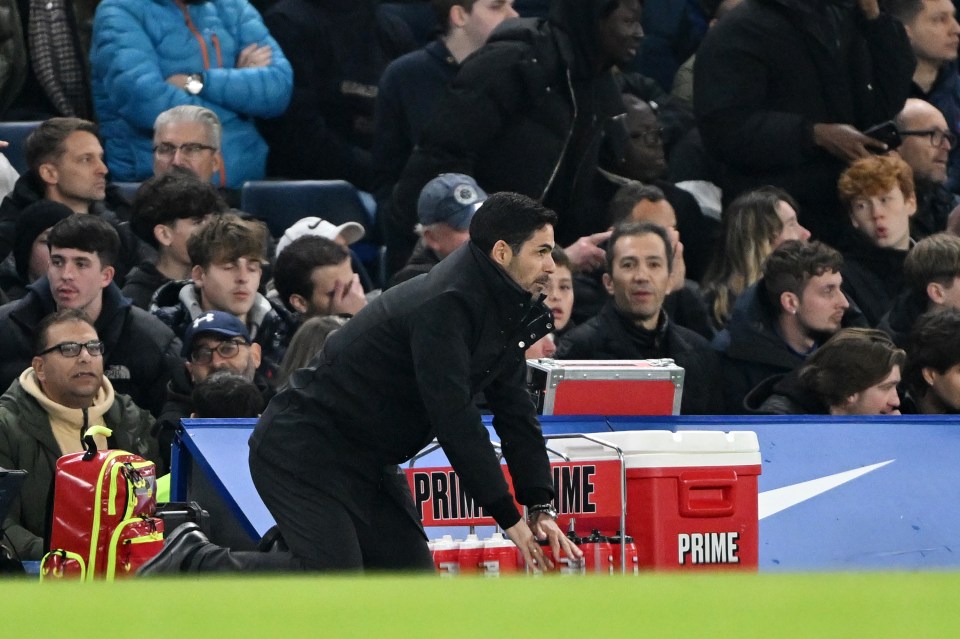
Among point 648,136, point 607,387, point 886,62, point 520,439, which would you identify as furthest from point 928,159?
point 520,439

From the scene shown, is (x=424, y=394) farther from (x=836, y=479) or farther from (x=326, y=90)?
(x=326, y=90)

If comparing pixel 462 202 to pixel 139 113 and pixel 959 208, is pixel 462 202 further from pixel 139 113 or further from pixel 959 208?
pixel 959 208

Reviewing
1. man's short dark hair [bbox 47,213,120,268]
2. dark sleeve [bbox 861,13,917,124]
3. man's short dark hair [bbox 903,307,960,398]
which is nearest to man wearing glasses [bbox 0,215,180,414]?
man's short dark hair [bbox 47,213,120,268]

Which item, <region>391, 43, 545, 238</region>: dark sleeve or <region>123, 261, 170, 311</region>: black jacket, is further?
<region>391, 43, 545, 238</region>: dark sleeve

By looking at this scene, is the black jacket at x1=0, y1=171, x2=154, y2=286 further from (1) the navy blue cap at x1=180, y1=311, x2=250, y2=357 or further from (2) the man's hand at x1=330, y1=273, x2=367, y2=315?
(2) the man's hand at x1=330, y1=273, x2=367, y2=315

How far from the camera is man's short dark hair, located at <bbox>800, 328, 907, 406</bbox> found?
755 centimetres

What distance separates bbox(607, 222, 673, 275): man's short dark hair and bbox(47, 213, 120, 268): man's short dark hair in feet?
7.25

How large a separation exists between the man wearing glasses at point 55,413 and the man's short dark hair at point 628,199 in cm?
267

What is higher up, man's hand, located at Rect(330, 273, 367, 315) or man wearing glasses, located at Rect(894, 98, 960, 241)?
man wearing glasses, located at Rect(894, 98, 960, 241)

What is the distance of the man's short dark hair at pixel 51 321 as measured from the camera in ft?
23.8

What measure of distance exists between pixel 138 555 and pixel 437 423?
1292mm

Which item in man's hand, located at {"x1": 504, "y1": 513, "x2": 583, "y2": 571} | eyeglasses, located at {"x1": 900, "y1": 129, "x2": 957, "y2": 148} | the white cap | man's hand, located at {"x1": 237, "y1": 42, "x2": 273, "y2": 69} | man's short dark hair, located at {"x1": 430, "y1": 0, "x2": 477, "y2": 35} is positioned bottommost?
man's hand, located at {"x1": 504, "y1": 513, "x2": 583, "y2": 571}

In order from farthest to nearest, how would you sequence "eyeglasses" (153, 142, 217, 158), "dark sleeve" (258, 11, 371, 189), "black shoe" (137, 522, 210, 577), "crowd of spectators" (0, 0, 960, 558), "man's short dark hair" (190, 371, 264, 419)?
1. "dark sleeve" (258, 11, 371, 189)
2. "eyeglasses" (153, 142, 217, 158)
3. "crowd of spectators" (0, 0, 960, 558)
4. "man's short dark hair" (190, 371, 264, 419)
5. "black shoe" (137, 522, 210, 577)

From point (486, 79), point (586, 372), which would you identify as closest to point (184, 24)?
point (486, 79)
